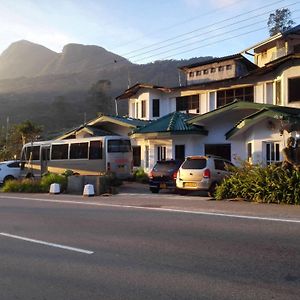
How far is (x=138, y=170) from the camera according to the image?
32750mm

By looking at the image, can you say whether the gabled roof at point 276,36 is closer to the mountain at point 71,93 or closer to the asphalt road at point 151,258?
the asphalt road at point 151,258

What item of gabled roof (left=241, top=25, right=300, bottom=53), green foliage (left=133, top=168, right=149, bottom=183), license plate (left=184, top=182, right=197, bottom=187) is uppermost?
gabled roof (left=241, top=25, right=300, bottom=53)

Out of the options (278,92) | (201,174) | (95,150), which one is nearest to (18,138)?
(95,150)

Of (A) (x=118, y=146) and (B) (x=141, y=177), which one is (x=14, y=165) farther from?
(B) (x=141, y=177)

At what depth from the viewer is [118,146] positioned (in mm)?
27703

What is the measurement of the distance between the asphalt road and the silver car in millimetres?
6613

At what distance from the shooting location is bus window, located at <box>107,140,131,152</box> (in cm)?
2742

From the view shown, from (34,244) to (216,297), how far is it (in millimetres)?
4635

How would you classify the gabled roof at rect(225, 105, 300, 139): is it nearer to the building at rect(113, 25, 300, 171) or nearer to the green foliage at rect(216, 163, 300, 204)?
the building at rect(113, 25, 300, 171)

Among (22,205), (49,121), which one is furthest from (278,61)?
(49,121)

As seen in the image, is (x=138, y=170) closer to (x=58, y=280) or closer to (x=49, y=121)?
(x=58, y=280)

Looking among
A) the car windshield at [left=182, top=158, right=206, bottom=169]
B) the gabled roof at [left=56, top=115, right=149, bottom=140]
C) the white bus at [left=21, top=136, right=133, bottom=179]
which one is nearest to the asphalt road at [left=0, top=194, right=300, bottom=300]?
the car windshield at [left=182, top=158, right=206, bottom=169]

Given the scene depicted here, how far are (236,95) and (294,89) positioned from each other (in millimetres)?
5964

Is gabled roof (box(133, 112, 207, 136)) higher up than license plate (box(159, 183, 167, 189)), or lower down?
higher up
